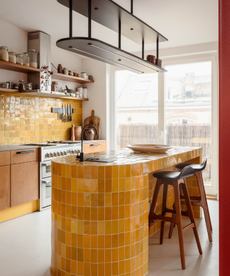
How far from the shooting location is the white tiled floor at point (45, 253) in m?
2.25

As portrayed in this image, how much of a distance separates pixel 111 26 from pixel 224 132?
261 centimetres

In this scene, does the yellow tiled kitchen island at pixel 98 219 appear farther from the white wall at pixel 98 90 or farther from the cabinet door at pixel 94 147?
the white wall at pixel 98 90

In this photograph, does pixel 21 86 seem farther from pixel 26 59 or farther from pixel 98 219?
pixel 98 219

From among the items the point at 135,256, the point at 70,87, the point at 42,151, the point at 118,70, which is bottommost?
the point at 135,256

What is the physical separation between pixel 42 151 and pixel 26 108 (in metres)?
0.98

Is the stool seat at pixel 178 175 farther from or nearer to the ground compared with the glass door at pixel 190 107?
nearer to the ground

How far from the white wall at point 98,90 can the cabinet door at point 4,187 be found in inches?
100

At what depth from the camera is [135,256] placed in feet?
6.84

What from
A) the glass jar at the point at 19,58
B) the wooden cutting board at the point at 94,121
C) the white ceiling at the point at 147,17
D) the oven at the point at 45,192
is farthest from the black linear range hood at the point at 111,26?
the wooden cutting board at the point at 94,121

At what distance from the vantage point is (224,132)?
64 cm

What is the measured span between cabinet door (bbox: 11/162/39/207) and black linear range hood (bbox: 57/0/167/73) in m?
1.85

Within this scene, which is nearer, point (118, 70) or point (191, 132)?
point (191, 132)

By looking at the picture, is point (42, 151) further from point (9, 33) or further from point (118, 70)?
point (118, 70)

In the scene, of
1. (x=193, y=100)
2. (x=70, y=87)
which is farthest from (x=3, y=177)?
(x=193, y=100)
